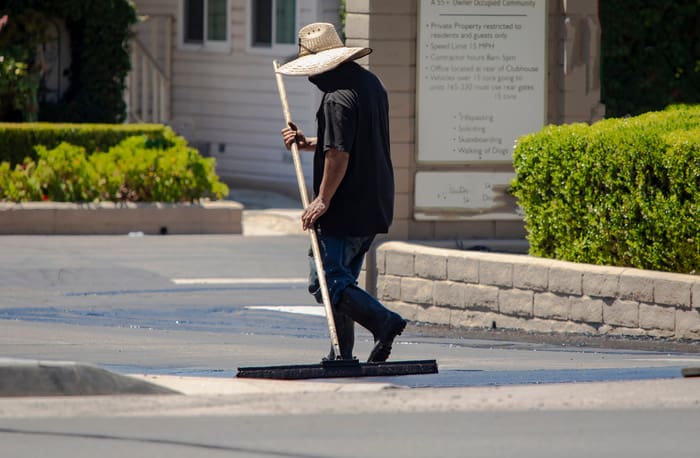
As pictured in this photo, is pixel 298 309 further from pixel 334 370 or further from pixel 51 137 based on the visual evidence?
pixel 51 137

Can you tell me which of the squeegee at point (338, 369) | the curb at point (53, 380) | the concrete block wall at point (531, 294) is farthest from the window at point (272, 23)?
the curb at point (53, 380)

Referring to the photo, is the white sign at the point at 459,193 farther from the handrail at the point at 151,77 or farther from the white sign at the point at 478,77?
the handrail at the point at 151,77

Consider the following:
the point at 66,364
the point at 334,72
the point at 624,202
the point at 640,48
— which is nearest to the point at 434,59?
the point at 624,202

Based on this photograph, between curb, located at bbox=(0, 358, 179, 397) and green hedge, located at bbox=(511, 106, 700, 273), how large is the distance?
14.9 feet

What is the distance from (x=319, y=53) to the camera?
9648 millimetres

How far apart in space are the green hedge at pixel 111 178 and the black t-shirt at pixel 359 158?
1019 cm

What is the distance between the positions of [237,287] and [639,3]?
7230 millimetres

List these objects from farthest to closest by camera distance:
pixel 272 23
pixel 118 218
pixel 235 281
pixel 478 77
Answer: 1. pixel 272 23
2. pixel 118 218
3. pixel 235 281
4. pixel 478 77

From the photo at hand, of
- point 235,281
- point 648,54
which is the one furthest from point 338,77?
point 648,54

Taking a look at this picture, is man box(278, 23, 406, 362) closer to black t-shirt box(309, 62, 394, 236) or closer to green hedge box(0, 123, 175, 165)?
black t-shirt box(309, 62, 394, 236)

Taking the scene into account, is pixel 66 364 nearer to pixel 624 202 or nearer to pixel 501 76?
pixel 624 202

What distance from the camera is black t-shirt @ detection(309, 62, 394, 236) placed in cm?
930

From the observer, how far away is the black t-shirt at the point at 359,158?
9297 millimetres

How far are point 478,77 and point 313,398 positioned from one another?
5761mm
